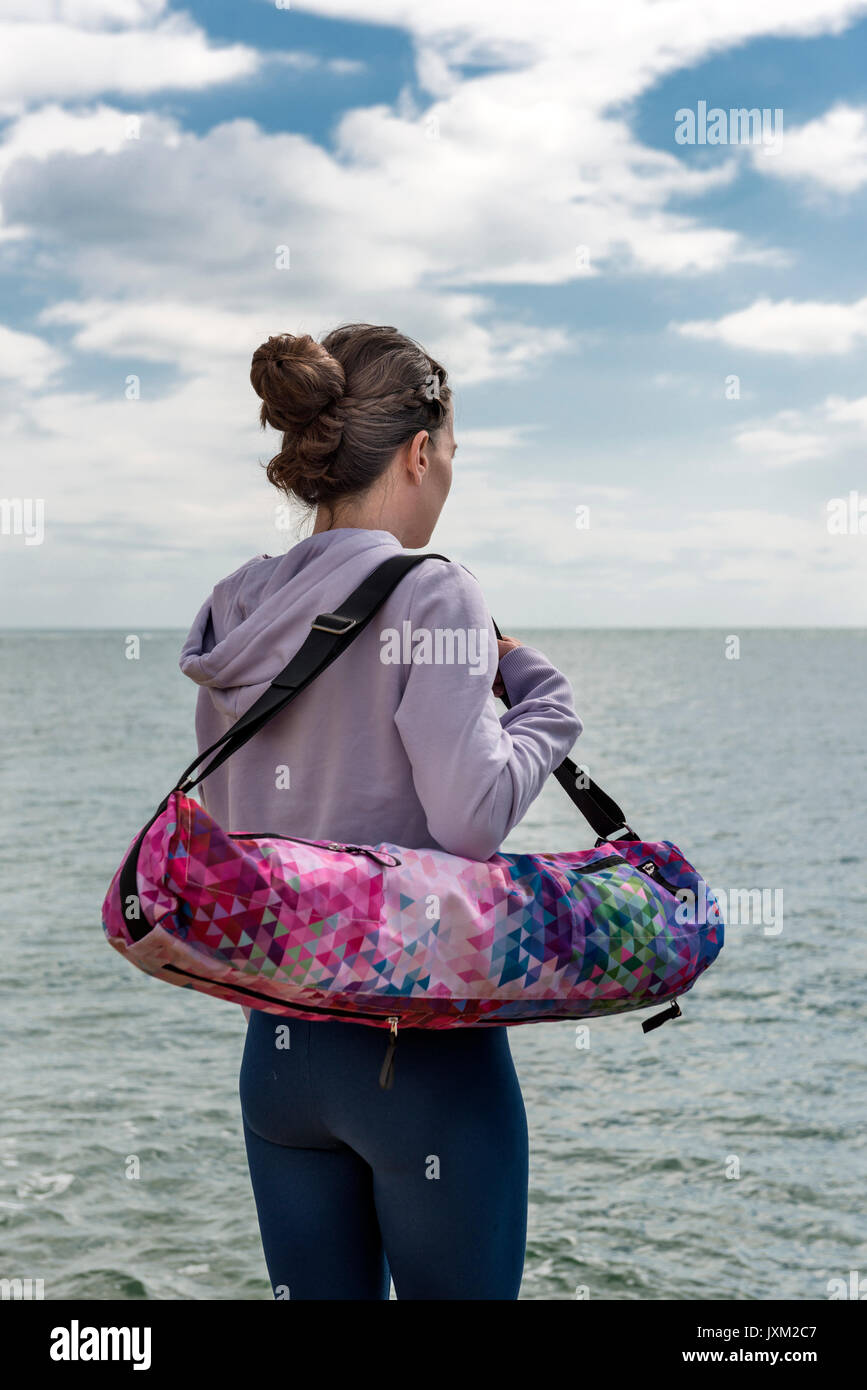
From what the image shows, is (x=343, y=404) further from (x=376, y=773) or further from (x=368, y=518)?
(x=376, y=773)

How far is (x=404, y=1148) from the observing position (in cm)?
179

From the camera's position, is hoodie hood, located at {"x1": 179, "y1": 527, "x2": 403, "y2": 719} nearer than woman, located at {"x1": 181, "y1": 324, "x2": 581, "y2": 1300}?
No

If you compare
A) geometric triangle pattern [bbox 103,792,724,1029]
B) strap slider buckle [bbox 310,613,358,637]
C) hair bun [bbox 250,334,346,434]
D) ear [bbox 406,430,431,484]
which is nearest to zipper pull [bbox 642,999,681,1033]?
geometric triangle pattern [bbox 103,792,724,1029]

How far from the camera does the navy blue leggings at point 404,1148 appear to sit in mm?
1792

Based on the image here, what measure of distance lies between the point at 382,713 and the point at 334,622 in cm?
15

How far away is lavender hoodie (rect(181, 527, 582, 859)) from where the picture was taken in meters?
1.73

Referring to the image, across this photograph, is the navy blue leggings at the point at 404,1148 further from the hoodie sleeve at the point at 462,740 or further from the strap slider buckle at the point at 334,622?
the strap slider buckle at the point at 334,622

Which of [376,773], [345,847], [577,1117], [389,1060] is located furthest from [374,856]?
[577,1117]

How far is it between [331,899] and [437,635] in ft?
1.27

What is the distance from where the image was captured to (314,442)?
1953 mm

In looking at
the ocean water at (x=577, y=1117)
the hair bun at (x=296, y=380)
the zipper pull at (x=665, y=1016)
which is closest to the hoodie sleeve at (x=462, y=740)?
the hair bun at (x=296, y=380)

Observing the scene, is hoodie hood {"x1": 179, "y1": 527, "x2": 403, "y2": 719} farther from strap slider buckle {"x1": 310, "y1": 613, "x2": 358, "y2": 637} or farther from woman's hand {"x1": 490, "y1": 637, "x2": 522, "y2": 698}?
woman's hand {"x1": 490, "y1": 637, "x2": 522, "y2": 698}
